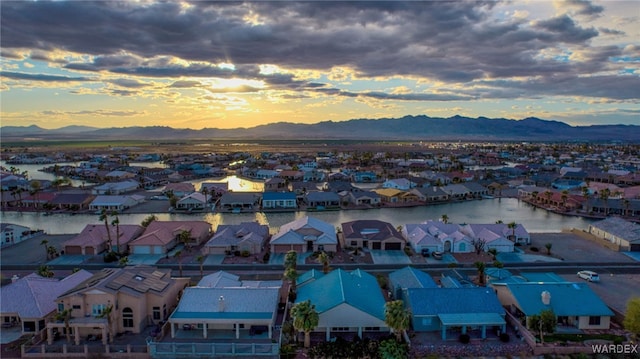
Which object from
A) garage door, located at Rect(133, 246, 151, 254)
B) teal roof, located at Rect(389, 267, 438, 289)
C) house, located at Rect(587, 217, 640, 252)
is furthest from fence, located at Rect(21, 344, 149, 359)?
house, located at Rect(587, 217, 640, 252)

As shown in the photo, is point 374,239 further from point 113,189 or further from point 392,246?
point 113,189

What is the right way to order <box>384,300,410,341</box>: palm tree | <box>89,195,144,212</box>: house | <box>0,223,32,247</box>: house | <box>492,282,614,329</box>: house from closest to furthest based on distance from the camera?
<box>384,300,410,341</box>: palm tree < <box>492,282,614,329</box>: house < <box>0,223,32,247</box>: house < <box>89,195,144,212</box>: house

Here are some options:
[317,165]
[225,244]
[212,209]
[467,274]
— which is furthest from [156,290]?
[317,165]

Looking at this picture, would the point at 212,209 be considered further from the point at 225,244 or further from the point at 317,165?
the point at 317,165

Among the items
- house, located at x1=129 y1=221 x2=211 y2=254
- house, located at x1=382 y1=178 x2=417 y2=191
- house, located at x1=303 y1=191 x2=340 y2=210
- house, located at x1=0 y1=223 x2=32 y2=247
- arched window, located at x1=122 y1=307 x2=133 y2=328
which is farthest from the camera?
house, located at x1=382 y1=178 x2=417 y2=191

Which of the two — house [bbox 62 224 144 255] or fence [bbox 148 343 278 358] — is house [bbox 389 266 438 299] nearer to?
fence [bbox 148 343 278 358]

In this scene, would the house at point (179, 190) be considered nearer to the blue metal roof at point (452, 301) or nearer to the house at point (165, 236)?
the house at point (165, 236)

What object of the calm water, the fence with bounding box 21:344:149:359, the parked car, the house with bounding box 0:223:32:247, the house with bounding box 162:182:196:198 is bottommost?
the fence with bounding box 21:344:149:359
